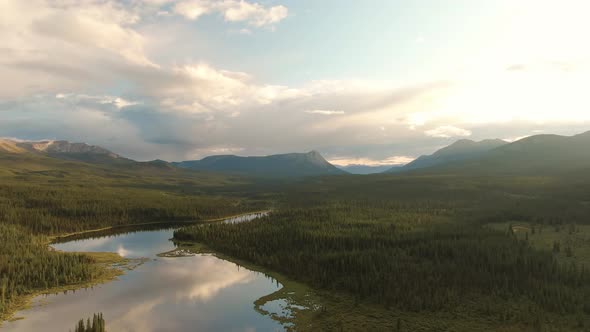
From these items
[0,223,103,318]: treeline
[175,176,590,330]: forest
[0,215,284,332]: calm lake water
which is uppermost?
[0,223,103,318]: treeline

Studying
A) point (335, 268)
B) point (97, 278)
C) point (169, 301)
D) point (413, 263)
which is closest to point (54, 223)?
point (97, 278)

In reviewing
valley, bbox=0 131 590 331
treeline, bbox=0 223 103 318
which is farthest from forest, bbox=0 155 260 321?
valley, bbox=0 131 590 331

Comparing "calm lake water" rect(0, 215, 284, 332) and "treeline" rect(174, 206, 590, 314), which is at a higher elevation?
"treeline" rect(174, 206, 590, 314)

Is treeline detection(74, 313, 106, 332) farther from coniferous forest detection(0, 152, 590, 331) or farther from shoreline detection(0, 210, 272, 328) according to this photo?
coniferous forest detection(0, 152, 590, 331)

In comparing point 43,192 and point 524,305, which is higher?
point 43,192

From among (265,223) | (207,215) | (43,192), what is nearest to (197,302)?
(265,223)

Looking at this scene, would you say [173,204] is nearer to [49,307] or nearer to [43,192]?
[43,192]

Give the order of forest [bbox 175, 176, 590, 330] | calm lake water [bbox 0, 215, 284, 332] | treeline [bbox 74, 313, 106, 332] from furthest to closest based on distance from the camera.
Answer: forest [bbox 175, 176, 590, 330]
calm lake water [bbox 0, 215, 284, 332]
treeline [bbox 74, 313, 106, 332]

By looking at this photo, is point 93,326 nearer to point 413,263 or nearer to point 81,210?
point 413,263

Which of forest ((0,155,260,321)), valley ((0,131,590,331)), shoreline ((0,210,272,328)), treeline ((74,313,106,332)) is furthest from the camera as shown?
forest ((0,155,260,321))
